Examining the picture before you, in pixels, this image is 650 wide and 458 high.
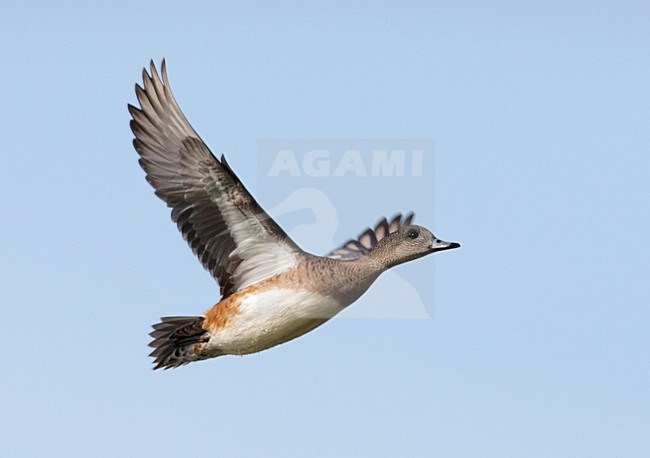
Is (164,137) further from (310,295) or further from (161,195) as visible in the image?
(310,295)

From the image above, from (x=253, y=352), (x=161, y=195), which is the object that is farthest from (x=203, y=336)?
(x=161, y=195)

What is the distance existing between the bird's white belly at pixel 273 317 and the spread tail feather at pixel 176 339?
1.04 ft

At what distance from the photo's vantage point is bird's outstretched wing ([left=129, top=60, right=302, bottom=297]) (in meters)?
11.0

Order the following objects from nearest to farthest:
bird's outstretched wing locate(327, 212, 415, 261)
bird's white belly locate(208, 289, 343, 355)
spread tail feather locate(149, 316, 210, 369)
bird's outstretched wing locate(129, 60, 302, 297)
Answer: bird's white belly locate(208, 289, 343, 355), bird's outstretched wing locate(129, 60, 302, 297), spread tail feather locate(149, 316, 210, 369), bird's outstretched wing locate(327, 212, 415, 261)

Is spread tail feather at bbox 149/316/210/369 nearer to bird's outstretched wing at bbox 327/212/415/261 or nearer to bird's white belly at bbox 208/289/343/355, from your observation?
bird's white belly at bbox 208/289/343/355

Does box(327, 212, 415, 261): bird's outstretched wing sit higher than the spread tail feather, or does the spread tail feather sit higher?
box(327, 212, 415, 261): bird's outstretched wing

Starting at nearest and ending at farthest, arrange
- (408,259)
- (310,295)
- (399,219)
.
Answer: (310,295) < (408,259) < (399,219)

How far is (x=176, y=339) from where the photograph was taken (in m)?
11.2

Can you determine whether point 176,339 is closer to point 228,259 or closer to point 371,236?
point 228,259

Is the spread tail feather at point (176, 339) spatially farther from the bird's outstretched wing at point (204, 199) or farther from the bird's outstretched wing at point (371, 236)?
the bird's outstretched wing at point (371, 236)

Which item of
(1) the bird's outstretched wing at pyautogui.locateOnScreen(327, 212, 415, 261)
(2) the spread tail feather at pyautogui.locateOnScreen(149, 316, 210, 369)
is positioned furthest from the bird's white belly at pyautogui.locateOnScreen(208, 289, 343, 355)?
(1) the bird's outstretched wing at pyautogui.locateOnScreen(327, 212, 415, 261)

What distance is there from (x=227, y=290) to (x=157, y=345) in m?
0.81

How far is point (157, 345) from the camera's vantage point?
11.3 meters

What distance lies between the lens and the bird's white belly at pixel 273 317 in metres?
10.8
